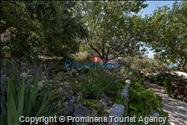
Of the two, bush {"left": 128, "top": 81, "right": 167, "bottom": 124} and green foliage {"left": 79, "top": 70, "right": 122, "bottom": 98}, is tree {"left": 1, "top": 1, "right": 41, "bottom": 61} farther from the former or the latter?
bush {"left": 128, "top": 81, "right": 167, "bottom": 124}

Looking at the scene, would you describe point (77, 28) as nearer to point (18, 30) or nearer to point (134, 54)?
point (18, 30)

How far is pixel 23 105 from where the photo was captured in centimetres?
364

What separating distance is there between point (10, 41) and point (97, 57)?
35.0 ft

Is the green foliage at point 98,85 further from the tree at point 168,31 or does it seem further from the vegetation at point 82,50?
the tree at point 168,31

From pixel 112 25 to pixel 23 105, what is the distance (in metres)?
12.6

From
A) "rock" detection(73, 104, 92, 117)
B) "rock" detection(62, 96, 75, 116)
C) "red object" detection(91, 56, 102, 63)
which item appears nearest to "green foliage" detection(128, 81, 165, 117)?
"rock" detection(73, 104, 92, 117)

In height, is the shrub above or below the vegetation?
below

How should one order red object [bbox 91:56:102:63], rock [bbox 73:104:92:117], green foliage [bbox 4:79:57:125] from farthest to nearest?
red object [bbox 91:56:102:63] < rock [bbox 73:104:92:117] < green foliage [bbox 4:79:57:125]

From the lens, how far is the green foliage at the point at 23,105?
3143 millimetres

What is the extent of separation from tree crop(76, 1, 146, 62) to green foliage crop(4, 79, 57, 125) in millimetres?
11870

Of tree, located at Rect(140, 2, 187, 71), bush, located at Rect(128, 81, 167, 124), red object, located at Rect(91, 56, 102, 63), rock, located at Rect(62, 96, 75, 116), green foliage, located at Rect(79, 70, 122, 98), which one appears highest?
tree, located at Rect(140, 2, 187, 71)

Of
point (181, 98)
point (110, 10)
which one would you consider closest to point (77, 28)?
point (181, 98)

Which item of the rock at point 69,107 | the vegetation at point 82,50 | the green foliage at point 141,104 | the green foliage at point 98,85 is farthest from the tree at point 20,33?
the green foliage at point 141,104

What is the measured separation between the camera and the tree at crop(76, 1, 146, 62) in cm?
1573
